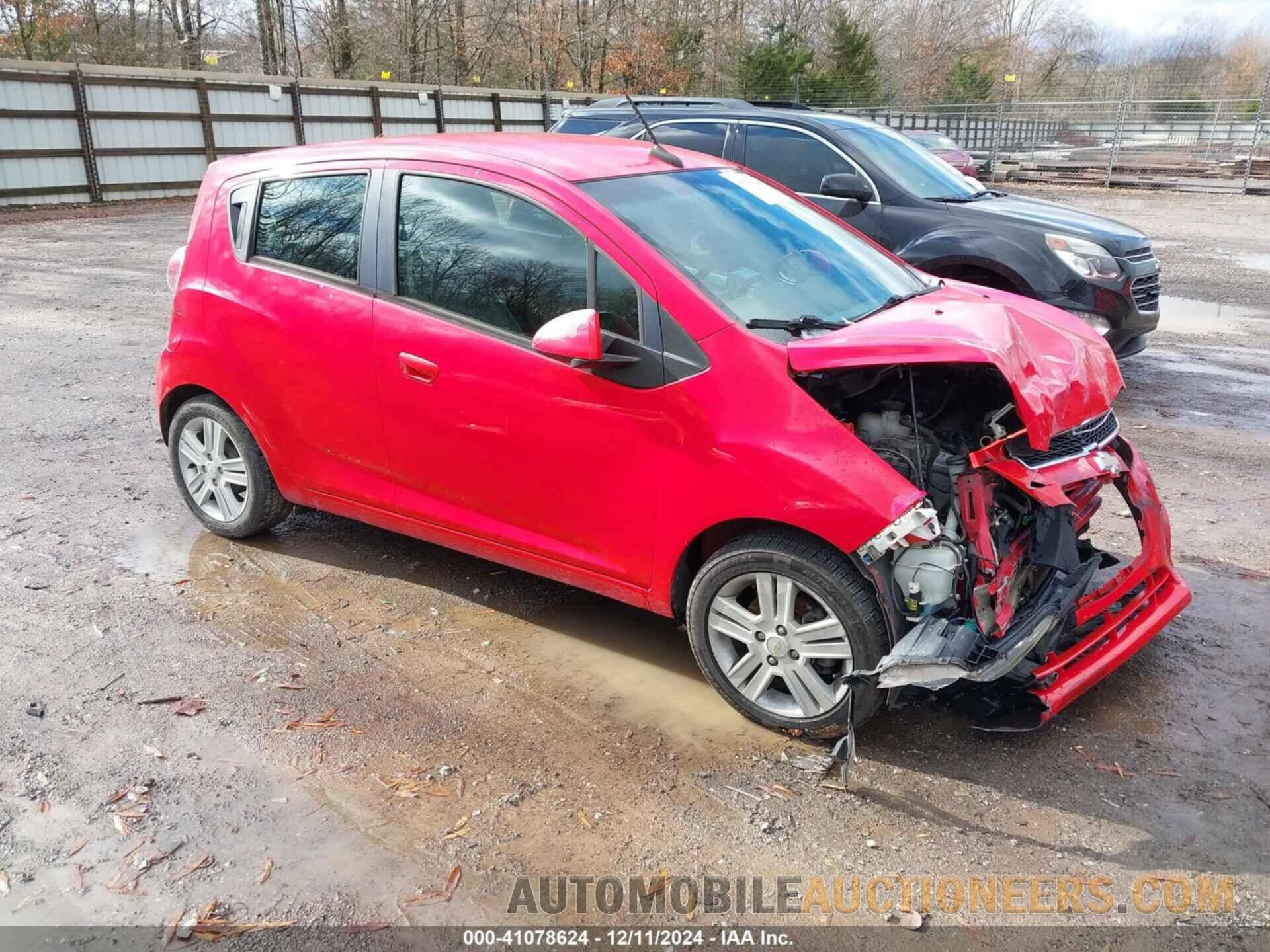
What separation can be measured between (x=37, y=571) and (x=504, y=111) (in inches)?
949

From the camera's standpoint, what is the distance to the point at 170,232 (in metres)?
16.1

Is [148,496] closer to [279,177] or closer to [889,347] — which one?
[279,177]

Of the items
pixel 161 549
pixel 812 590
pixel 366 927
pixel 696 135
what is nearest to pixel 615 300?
pixel 812 590

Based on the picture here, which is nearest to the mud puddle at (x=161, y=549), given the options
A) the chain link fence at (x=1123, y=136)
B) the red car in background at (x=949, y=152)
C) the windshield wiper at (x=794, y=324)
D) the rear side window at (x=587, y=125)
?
the windshield wiper at (x=794, y=324)

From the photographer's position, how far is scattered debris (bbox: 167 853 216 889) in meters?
2.81

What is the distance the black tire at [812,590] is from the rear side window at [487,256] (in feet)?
3.48

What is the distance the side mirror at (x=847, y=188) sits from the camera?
7.55 meters

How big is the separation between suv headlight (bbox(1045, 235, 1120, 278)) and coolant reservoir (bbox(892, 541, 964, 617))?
4861 mm

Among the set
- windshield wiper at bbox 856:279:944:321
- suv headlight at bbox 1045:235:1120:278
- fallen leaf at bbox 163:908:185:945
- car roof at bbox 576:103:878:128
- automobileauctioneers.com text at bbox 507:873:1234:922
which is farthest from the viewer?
car roof at bbox 576:103:878:128

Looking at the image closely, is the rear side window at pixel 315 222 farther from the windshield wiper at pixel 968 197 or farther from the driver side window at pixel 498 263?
the windshield wiper at pixel 968 197

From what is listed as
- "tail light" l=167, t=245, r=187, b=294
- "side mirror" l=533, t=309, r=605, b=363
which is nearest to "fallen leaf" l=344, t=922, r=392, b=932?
"side mirror" l=533, t=309, r=605, b=363

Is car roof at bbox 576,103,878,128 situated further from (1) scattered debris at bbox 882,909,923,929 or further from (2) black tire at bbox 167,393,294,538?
(1) scattered debris at bbox 882,909,923,929

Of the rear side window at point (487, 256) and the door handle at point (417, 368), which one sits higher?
the rear side window at point (487, 256)

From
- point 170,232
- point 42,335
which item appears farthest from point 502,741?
point 170,232
